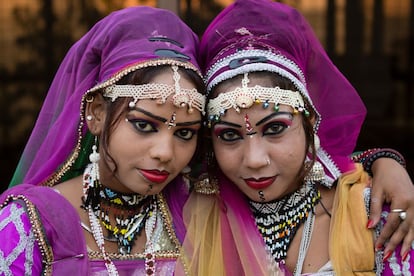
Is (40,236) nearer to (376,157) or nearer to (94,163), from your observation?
(94,163)

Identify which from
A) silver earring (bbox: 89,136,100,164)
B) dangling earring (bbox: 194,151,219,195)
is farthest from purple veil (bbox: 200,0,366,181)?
silver earring (bbox: 89,136,100,164)

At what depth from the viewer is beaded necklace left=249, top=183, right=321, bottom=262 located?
1.95m

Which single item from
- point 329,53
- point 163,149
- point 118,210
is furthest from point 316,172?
point 329,53

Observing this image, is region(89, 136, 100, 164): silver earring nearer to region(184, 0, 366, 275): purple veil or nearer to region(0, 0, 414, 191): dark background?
region(184, 0, 366, 275): purple veil

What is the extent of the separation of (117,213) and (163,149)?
0.87ft

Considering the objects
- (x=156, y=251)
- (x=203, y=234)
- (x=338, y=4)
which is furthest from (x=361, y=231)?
(x=338, y=4)

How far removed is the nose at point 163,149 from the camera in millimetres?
1812

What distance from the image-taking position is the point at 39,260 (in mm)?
1796

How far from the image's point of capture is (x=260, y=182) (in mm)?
1880

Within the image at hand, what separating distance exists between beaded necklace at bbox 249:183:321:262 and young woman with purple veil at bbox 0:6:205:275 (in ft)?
0.75

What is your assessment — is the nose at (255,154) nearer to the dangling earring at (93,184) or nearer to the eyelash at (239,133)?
the eyelash at (239,133)

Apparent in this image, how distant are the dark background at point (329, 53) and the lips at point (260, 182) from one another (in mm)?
2531

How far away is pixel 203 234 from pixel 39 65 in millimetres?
2974

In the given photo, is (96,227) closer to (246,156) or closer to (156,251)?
(156,251)
